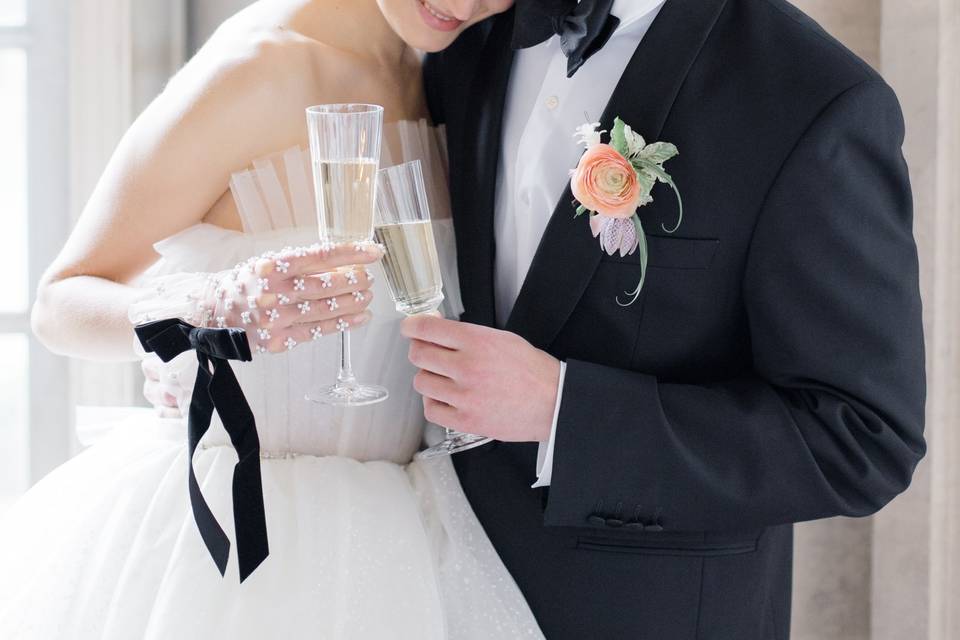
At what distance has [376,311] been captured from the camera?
5.12 feet

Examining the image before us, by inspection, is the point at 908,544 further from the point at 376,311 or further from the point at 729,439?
the point at 376,311

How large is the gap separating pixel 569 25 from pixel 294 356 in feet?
2.03

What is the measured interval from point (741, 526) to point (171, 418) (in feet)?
2.82

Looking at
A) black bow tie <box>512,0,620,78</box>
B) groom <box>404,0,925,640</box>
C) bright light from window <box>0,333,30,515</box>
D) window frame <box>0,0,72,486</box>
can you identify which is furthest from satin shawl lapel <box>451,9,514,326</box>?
bright light from window <box>0,333,30,515</box>

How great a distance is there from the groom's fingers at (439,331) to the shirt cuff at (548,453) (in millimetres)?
140

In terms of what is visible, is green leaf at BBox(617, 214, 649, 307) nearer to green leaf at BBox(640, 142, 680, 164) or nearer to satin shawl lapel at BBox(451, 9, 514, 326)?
green leaf at BBox(640, 142, 680, 164)

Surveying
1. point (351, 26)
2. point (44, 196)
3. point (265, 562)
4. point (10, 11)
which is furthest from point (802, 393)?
point (10, 11)

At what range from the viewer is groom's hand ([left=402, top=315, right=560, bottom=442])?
4.27 feet

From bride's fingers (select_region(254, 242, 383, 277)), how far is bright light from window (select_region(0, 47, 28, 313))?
1365mm

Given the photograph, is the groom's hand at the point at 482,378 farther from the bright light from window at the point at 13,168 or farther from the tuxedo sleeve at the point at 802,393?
the bright light from window at the point at 13,168

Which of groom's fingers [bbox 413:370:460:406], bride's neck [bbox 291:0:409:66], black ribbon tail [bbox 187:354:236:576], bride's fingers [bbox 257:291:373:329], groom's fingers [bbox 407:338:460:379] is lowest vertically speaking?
black ribbon tail [bbox 187:354:236:576]

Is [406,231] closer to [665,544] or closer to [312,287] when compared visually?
[312,287]

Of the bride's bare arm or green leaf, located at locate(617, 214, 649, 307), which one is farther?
the bride's bare arm

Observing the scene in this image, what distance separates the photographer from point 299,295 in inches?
49.8
